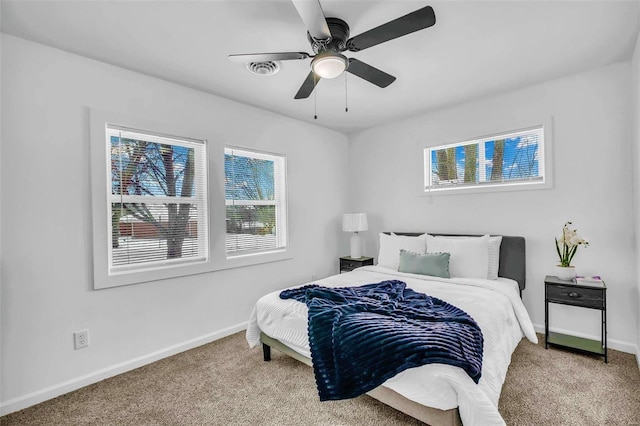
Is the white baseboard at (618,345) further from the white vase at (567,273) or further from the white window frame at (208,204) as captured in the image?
the white window frame at (208,204)

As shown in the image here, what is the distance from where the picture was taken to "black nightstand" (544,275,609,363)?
254cm

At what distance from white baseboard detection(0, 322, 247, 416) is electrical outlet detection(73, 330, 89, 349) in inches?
9.5

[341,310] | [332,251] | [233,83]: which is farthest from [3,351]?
[332,251]

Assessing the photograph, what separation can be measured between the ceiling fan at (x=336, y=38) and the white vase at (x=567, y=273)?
7.62ft

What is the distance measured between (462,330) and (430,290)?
0.91 meters

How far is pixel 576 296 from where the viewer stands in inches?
104

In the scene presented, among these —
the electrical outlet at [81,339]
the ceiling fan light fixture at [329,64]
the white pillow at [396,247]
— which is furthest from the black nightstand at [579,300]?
the electrical outlet at [81,339]

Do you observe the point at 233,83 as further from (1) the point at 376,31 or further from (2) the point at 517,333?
(2) the point at 517,333

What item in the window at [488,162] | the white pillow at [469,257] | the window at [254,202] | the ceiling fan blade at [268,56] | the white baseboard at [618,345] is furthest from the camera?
the window at [254,202]

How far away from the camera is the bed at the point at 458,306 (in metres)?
1.51

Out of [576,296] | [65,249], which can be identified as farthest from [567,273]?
[65,249]

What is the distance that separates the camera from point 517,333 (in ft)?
7.88

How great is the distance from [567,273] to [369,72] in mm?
2499

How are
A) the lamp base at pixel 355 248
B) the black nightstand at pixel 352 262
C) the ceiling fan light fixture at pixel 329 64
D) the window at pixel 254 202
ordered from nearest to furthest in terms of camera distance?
the ceiling fan light fixture at pixel 329 64, the window at pixel 254 202, the black nightstand at pixel 352 262, the lamp base at pixel 355 248
